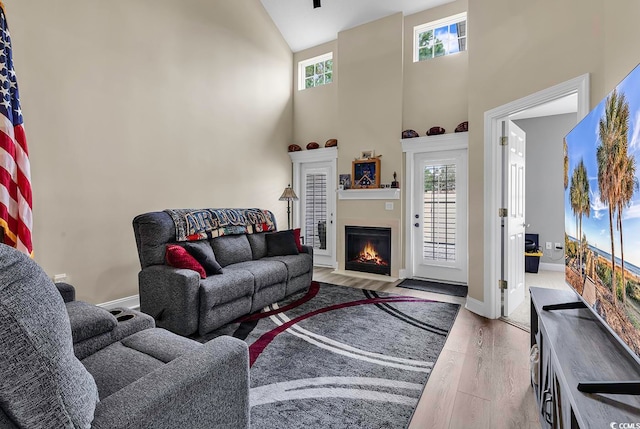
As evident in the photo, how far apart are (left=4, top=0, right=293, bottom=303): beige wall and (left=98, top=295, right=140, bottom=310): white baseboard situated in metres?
0.07

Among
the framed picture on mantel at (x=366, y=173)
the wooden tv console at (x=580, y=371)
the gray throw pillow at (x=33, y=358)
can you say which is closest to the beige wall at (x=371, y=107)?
the framed picture on mantel at (x=366, y=173)

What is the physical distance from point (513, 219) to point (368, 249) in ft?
7.77

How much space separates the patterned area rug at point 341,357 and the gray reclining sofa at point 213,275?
0.20m

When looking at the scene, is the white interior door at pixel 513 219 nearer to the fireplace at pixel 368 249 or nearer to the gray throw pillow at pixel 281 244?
the fireplace at pixel 368 249

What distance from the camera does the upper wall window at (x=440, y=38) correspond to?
4.57 meters

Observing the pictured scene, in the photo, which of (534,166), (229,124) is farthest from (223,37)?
(534,166)

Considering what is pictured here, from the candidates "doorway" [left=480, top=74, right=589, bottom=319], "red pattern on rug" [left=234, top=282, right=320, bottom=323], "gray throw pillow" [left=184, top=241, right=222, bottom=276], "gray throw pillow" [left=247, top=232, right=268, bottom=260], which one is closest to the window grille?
"doorway" [left=480, top=74, right=589, bottom=319]

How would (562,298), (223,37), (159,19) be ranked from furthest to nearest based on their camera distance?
(223,37), (159,19), (562,298)

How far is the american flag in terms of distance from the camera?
2.32m

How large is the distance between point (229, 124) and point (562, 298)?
441cm

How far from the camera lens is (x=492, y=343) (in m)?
2.62

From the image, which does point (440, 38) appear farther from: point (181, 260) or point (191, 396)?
point (191, 396)

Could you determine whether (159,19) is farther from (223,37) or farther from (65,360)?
(65,360)

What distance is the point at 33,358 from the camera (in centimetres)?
69
